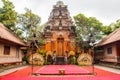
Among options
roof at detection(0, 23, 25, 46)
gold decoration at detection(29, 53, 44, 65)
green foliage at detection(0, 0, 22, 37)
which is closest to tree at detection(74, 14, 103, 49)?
gold decoration at detection(29, 53, 44, 65)

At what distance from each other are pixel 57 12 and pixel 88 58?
10.9m

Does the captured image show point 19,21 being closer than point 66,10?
Yes

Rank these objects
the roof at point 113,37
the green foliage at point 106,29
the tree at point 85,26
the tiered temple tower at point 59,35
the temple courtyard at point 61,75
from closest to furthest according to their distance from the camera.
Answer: the temple courtyard at point 61,75, the roof at point 113,37, the tree at point 85,26, the green foliage at point 106,29, the tiered temple tower at point 59,35

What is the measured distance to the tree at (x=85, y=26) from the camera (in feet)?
90.3

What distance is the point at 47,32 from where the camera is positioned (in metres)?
30.0

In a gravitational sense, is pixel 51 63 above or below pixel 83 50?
below

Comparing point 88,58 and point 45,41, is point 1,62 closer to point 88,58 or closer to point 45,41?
point 88,58

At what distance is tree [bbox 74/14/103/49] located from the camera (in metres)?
27.5

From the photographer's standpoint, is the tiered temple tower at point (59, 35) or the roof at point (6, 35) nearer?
the roof at point (6, 35)

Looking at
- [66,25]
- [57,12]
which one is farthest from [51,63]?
[57,12]

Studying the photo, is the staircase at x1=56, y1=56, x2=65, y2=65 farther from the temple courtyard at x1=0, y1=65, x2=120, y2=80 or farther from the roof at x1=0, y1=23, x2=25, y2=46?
the temple courtyard at x1=0, y1=65, x2=120, y2=80

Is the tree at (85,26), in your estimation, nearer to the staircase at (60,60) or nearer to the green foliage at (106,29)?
the green foliage at (106,29)

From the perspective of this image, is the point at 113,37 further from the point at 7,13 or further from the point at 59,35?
the point at 7,13

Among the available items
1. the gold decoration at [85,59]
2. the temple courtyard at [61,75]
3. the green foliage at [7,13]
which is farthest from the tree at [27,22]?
the temple courtyard at [61,75]
